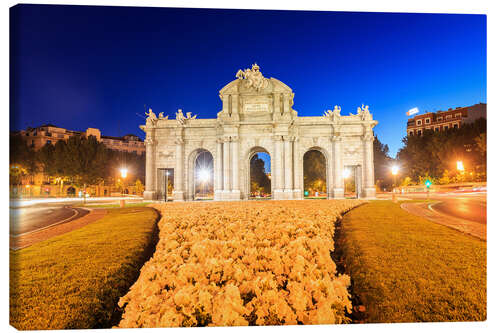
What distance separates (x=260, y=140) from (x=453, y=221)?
16173 millimetres

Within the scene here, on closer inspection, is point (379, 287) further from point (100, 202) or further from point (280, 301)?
point (100, 202)

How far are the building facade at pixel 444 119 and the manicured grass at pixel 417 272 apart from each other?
358 centimetres

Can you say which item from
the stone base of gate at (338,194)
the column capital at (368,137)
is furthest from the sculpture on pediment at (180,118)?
the column capital at (368,137)

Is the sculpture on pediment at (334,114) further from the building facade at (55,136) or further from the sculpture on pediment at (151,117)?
the building facade at (55,136)

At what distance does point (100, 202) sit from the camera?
905 cm

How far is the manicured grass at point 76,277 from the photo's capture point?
4.19m

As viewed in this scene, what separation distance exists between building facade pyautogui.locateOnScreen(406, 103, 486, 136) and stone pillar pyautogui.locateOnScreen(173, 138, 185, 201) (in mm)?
18014

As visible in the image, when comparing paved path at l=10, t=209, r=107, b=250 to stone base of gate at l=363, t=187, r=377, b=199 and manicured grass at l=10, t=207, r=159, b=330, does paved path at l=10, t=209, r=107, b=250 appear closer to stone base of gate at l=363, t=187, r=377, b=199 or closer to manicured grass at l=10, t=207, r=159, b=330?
manicured grass at l=10, t=207, r=159, b=330

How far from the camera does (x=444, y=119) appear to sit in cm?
841

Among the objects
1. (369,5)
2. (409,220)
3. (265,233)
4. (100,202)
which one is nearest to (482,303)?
(409,220)

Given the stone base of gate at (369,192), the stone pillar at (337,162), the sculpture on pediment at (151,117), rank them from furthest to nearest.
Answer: the stone pillar at (337,162) → the stone base of gate at (369,192) → the sculpture on pediment at (151,117)

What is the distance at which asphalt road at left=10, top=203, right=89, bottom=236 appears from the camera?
5.88 meters

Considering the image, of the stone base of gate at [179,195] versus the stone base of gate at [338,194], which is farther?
the stone base of gate at [179,195]

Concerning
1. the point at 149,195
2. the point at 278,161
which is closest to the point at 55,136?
the point at 149,195
